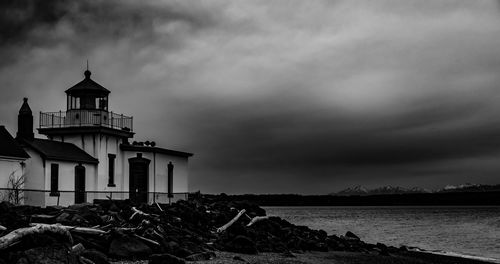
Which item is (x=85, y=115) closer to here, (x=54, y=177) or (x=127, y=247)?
(x=54, y=177)

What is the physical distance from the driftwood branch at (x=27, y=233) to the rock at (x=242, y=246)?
24.8 ft

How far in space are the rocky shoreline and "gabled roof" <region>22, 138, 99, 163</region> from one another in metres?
7.84

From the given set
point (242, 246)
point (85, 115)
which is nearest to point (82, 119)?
point (85, 115)

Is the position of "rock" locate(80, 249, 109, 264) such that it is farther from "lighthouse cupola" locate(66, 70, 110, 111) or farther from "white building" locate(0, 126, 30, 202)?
"lighthouse cupola" locate(66, 70, 110, 111)

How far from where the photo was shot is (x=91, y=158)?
131 feet

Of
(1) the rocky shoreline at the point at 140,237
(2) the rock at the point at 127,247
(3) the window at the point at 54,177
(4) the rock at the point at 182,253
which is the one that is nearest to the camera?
(1) the rocky shoreline at the point at 140,237

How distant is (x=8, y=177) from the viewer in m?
34.1

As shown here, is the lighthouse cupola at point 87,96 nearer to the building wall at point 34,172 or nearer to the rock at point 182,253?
the building wall at point 34,172

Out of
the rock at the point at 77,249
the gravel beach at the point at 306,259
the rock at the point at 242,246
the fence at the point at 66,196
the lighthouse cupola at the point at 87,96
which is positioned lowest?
the gravel beach at the point at 306,259

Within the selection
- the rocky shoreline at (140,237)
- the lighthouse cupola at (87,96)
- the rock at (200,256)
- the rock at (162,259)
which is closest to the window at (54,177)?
the lighthouse cupola at (87,96)

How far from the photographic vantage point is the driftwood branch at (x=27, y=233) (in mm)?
15797

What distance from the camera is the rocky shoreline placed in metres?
15.9

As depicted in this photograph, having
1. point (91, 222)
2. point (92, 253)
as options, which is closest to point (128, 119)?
point (91, 222)

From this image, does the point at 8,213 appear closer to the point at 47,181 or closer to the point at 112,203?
the point at 112,203
